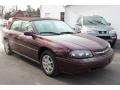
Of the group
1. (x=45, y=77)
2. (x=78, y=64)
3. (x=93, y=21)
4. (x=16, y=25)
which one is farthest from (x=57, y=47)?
(x=93, y=21)

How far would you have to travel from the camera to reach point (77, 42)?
5.50 meters

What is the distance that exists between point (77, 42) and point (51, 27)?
1.34 metres

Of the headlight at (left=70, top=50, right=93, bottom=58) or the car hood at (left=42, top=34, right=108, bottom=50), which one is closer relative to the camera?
the headlight at (left=70, top=50, right=93, bottom=58)

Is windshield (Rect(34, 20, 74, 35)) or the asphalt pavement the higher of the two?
windshield (Rect(34, 20, 74, 35))

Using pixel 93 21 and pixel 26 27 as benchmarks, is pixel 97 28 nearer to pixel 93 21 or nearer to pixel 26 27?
pixel 93 21

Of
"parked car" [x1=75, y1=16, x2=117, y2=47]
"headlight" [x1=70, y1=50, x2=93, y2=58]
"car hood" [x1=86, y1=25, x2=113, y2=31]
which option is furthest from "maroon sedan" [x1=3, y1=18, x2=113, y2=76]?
"car hood" [x1=86, y1=25, x2=113, y2=31]

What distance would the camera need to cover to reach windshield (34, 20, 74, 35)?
6.33 m

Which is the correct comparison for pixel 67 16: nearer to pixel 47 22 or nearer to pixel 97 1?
pixel 97 1

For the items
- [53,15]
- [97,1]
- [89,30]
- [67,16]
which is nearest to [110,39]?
[89,30]

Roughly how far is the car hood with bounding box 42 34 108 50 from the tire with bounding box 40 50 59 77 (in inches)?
14.8

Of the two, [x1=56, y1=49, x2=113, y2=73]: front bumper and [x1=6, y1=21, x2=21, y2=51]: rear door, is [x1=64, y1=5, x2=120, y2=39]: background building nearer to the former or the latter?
[x1=6, y1=21, x2=21, y2=51]: rear door

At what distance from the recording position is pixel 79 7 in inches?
632

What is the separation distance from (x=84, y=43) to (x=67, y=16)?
11.6 meters

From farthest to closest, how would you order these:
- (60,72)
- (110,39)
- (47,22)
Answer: (110,39)
(47,22)
(60,72)
